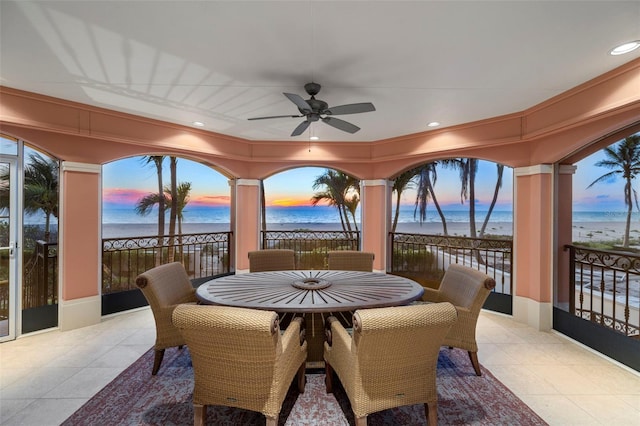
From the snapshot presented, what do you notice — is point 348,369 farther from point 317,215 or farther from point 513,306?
point 317,215

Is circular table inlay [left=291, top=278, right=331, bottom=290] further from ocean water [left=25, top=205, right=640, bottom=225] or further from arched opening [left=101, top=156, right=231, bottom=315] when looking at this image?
ocean water [left=25, top=205, right=640, bottom=225]

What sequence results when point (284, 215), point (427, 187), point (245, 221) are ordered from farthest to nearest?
1. point (284, 215)
2. point (427, 187)
3. point (245, 221)

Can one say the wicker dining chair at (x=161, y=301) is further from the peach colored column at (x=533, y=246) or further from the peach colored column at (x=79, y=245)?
the peach colored column at (x=533, y=246)

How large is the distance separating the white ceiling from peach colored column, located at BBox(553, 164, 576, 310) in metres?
1.04

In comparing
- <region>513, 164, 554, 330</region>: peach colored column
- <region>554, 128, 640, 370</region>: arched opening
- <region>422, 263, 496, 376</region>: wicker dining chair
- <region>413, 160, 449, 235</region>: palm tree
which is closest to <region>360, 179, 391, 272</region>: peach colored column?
<region>513, 164, 554, 330</region>: peach colored column

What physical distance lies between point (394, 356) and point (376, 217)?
3867 mm

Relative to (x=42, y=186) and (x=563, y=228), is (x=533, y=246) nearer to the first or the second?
(x=563, y=228)

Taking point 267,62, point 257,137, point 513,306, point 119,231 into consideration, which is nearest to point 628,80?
point 513,306

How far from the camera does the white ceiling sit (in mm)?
1868

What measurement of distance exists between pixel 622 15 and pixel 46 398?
487cm

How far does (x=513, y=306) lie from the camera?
3941 mm

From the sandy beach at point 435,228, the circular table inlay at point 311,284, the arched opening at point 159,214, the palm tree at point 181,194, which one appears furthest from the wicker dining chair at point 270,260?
the palm tree at point 181,194

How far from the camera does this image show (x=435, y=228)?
16188 mm

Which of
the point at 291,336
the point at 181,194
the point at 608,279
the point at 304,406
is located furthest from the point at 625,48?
the point at 181,194
